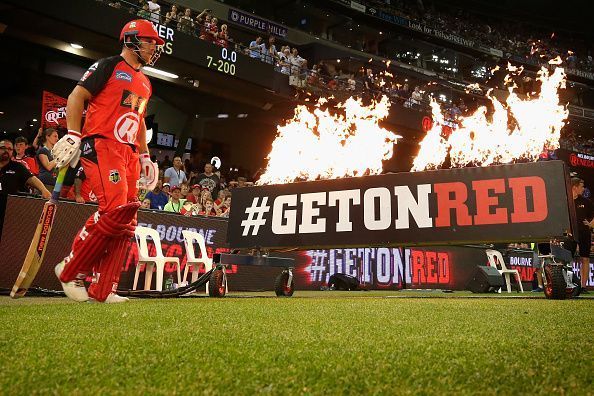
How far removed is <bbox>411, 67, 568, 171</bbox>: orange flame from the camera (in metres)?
17.3

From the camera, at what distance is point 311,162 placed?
7008 millimetres

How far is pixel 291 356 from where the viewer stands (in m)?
1.59

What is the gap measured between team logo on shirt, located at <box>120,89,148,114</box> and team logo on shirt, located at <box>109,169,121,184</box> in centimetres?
62

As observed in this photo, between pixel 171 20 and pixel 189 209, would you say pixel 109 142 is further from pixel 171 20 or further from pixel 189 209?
pixel 171 20

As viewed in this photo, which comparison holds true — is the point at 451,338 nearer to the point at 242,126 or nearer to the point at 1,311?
the point at 1,311

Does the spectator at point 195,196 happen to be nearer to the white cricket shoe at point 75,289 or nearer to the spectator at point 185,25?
the white cricket shoe at point 75,289

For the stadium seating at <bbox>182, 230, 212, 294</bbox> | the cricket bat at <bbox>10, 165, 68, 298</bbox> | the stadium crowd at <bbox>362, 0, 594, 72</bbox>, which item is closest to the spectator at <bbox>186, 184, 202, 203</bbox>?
the stadium seating at <bbox>182, 230, 212, 294</bbox>

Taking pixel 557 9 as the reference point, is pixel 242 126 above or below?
below

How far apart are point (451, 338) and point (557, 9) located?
40282mm

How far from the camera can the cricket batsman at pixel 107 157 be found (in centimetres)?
371

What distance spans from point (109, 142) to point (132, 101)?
462mm

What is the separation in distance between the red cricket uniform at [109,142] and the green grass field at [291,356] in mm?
1131

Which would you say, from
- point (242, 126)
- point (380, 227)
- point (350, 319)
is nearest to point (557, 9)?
point (242, 126)

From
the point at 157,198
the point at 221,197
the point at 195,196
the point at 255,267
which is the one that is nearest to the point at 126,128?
the point at 255,267
